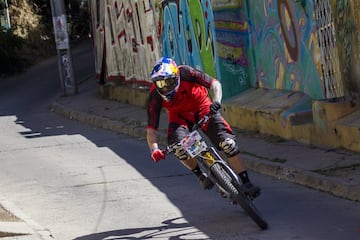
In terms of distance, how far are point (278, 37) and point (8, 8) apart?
27.5 m

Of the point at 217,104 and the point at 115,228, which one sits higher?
the point at 217,104

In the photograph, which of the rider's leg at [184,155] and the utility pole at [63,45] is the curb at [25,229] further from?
the utility pole at [63,45]

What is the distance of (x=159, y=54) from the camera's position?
19250mm

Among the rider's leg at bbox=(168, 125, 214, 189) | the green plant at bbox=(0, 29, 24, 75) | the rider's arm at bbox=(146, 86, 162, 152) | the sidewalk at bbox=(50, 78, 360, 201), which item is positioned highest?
the rider's arm at bbox=(146, 86, 162, 152)

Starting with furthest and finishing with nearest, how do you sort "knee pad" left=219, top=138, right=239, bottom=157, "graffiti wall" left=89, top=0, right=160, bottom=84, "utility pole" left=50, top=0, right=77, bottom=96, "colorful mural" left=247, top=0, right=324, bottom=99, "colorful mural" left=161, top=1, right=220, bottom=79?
"utility pole" left=50, top=0, right=77, bottom=96, "graffiti wall" left=89, top=0, right=160, bottom=84, "colorful mural" left=161, top=1, right=220, bottom=79, "colorful mural" left=247, top=0, right=324, bottom=99, "knee pad" left=219, top=138, right=239, bottom=157

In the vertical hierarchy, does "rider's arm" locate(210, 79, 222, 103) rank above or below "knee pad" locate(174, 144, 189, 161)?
above

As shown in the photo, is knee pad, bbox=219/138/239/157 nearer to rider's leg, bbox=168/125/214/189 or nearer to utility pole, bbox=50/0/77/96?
rider's leg, bbox=168/125/214/189

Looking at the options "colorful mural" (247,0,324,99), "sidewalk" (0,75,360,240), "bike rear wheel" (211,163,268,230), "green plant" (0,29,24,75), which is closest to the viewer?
"bike rear wheel" (211,163,268,230)

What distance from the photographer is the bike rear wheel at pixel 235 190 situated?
24.2ft

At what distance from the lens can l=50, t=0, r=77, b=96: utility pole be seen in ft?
83.5

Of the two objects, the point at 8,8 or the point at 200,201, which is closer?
the point at 200,201

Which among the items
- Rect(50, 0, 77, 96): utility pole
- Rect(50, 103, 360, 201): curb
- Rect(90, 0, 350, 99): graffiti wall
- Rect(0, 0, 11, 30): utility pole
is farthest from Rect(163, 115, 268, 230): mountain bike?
Rect(0, 0, 11, 30): utility pole

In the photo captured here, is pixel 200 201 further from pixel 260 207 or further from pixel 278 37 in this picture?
pixel 278 37

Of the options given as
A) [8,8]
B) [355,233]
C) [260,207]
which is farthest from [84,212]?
[8,8]
